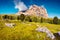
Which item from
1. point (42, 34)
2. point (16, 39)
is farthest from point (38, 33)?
point (16, 39)

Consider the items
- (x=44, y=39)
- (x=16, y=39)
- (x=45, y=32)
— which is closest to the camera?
(x=16, y=39)

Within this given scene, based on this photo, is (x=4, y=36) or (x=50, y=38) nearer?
(x=4, y=36)

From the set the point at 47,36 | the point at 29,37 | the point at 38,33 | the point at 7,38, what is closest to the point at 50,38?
the point at 47,36

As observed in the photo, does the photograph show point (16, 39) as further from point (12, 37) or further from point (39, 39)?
point (39, 39)

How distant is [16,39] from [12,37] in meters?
1.59

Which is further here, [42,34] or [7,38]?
[42,34]

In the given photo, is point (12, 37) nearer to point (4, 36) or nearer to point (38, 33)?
point (4, 36)

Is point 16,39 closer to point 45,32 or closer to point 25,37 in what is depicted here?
point 25,37

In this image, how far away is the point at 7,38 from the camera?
44.8 metres

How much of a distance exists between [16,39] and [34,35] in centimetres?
679

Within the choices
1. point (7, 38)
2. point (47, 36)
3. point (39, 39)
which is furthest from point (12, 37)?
point (47, 36)

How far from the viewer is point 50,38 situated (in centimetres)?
5069

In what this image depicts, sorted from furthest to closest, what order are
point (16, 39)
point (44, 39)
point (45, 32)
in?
point (45, 32), point (44, 39), point (16, 39)

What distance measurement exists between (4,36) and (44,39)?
1268 centimetres
